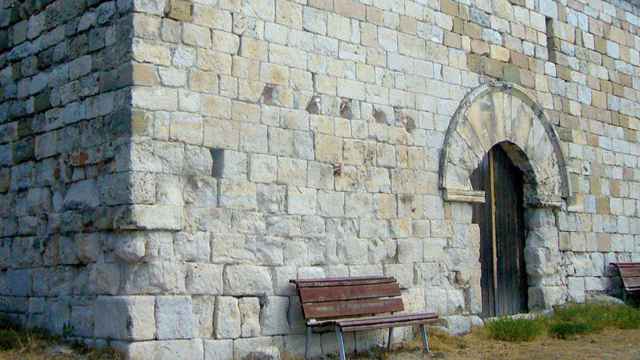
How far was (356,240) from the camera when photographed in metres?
7.55

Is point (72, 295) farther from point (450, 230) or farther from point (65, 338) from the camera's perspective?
point (450, 230)

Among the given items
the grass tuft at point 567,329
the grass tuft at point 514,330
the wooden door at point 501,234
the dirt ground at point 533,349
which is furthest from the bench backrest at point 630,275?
the grass tuft at point 514,330

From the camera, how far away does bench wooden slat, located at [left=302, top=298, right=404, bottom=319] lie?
268 inches

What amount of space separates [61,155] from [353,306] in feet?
9.24

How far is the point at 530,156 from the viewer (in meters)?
9.55

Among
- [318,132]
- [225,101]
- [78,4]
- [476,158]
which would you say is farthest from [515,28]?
[78,4]

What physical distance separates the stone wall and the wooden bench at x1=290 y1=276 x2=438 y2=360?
1669 millimetres

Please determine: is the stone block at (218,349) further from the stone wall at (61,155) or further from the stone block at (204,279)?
the stone wall at (61,155)

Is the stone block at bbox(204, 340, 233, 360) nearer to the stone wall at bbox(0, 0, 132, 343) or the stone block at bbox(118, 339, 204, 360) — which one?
the stone block at bbox(118, 339, 204, 360)

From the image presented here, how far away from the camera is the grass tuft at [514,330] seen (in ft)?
26.9

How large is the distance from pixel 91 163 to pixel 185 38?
4.10 ft

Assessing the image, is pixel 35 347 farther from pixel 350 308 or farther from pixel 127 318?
pixel 350 308

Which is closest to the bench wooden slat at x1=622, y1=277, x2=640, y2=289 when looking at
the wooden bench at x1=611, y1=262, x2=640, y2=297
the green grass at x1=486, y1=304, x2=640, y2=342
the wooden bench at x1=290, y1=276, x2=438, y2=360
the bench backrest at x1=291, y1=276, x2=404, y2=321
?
the wooden bench at x1=611, y1=262, x2=640, y2=297

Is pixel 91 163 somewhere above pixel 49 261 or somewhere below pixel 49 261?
above
